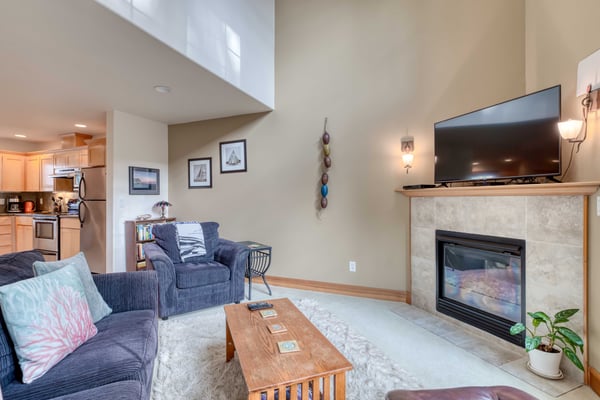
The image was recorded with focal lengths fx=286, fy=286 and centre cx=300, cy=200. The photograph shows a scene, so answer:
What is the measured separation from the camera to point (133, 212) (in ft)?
13.3

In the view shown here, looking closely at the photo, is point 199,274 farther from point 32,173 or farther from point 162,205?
point 32,173

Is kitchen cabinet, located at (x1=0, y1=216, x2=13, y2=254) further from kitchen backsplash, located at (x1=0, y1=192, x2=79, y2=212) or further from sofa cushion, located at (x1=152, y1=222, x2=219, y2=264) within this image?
sofa cushion, located at (x1=152, y1=222, x2=219, y2=264)

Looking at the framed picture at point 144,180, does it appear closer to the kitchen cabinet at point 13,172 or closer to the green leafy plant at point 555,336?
the kitchen cabinet at point 13,172

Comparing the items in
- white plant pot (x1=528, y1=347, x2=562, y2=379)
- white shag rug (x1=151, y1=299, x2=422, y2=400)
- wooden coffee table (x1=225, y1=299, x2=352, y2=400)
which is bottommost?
white shag rug (x1=151, y1=299, x2=422, y2=400)

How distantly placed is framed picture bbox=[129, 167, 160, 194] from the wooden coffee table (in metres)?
3.07

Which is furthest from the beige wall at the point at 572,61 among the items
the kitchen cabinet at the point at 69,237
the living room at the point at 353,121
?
the kitchen cabinet at the point at 69,237

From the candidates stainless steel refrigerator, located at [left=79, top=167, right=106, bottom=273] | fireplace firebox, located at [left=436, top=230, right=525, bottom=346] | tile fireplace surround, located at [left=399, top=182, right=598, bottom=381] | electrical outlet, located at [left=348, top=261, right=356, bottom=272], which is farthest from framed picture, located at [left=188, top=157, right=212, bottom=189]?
fireplace firebox, located at [left=436, top=230, right=525, bottom=346]

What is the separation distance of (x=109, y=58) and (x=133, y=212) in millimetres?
2270

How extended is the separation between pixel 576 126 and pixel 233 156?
3.61m

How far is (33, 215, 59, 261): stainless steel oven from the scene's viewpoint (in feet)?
15.3

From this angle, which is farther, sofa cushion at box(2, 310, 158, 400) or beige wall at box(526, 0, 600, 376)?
beige wall at box(526, 0, 600, 376)

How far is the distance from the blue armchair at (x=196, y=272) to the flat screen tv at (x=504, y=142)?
2.33 metres

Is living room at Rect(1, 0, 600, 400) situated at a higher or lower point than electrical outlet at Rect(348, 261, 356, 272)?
higher

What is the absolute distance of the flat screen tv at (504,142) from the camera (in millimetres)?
2045
